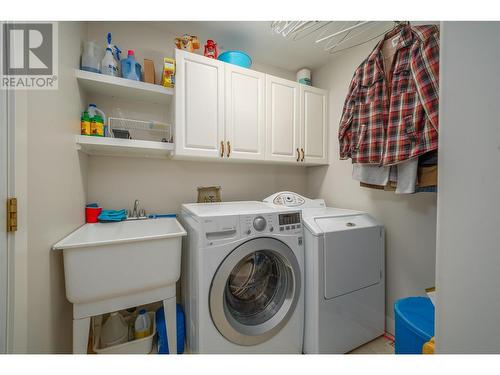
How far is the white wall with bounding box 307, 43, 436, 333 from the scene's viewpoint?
1424 millimetres

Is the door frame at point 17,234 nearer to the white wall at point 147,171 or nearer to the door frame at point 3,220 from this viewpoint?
the door frame at point 3,220

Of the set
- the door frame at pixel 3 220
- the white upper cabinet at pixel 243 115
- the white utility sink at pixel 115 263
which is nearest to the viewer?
the door frame at pixel 3 220

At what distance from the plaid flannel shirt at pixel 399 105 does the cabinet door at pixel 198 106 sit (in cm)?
98

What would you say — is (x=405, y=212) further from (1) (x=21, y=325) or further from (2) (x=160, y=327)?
(1) (x=21, y=325)

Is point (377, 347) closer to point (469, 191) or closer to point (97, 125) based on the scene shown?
point (469, 191)

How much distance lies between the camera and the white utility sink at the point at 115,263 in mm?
904

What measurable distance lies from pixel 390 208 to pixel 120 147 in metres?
2.11

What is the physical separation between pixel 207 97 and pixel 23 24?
936 mm

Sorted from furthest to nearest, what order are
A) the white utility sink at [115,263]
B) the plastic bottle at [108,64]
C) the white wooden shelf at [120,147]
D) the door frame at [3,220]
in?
the plastic bottle at [108,64], the white wooden shelf at [120,147], the white utility sink at [115,263], the door frame at [3,220]

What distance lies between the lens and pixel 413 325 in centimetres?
96

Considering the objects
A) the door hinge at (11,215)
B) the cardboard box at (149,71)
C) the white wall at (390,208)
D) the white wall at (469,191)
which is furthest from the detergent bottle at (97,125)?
the white wall at (390,208)

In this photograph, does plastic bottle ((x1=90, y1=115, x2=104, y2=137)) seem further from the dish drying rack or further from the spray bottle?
the spray bottle

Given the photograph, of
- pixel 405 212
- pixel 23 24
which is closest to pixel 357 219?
pixel 405 212

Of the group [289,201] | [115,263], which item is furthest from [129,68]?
[289,201]
